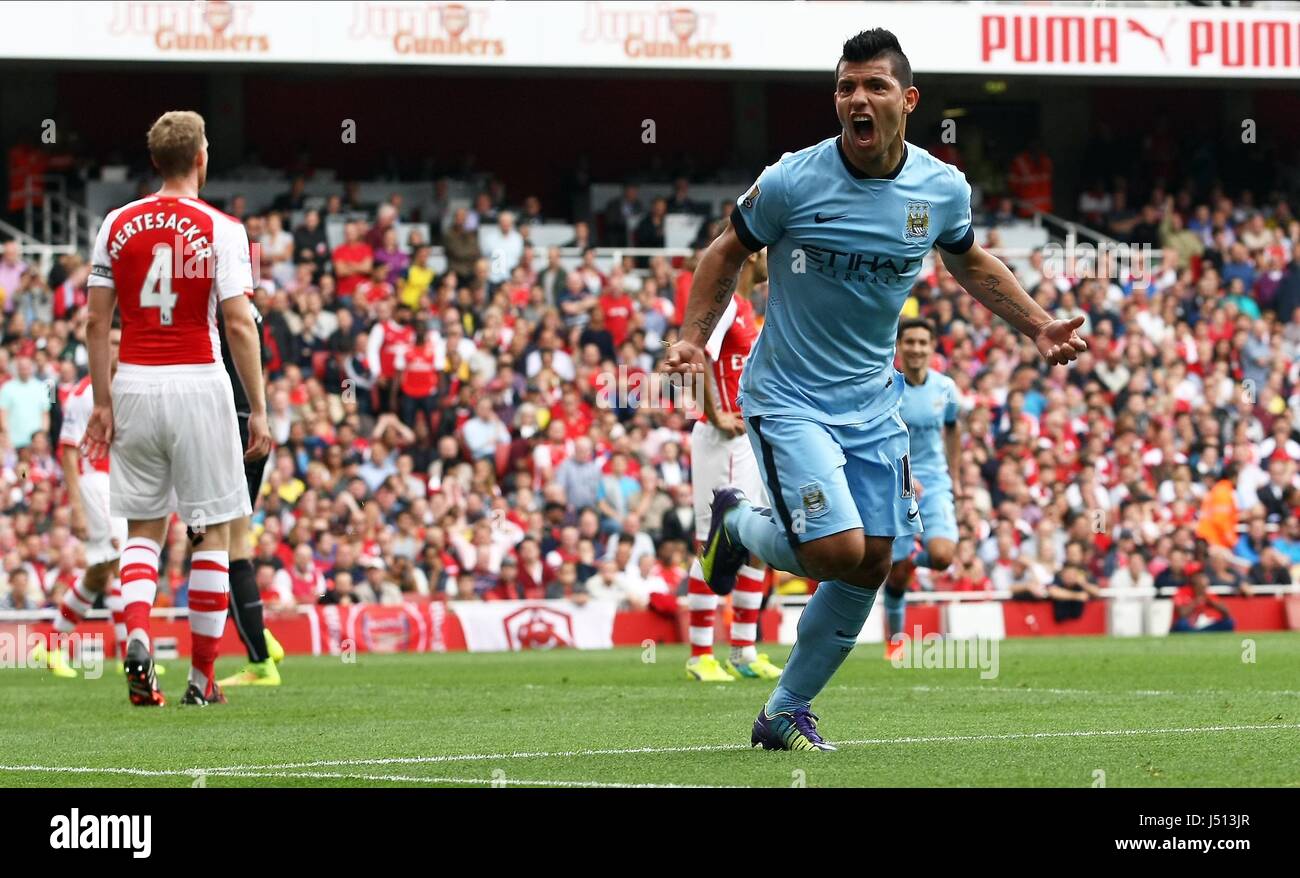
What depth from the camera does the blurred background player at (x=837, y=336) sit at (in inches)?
294

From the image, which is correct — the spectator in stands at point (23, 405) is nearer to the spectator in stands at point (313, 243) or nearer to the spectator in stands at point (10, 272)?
the spectator in stands at point (10, 272)

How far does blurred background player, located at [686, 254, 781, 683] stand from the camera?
13.0 meters

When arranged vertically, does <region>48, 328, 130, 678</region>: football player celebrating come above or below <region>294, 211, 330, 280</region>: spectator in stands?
below

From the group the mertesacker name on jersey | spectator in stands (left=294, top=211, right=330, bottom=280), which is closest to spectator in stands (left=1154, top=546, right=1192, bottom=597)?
spectator in stands (left=294, top=211, right=330, bottom=280)

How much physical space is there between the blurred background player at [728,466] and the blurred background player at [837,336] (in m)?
5.02

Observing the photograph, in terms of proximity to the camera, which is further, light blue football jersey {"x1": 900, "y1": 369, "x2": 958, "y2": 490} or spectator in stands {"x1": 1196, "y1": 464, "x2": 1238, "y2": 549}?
spectator in stands {"x1": 1196, "y1": 464, "x2": 1238, "y2": 549}

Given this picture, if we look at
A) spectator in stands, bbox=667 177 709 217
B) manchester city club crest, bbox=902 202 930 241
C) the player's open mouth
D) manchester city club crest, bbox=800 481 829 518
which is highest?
spectator in stands, bbox=667 177 709 217

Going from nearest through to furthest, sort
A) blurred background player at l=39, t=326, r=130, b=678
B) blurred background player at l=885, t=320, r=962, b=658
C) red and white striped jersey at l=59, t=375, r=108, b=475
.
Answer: blurred background player at l=39, t=326, r=130, b=678
red and white striped jersey at l=59, t=375, r=108, b=475
blurred background player at l=885, t=320, r=962, b=658

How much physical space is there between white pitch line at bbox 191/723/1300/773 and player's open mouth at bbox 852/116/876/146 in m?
2.18

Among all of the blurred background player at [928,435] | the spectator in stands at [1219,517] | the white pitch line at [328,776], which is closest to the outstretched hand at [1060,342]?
the white pitch line at [328,776]

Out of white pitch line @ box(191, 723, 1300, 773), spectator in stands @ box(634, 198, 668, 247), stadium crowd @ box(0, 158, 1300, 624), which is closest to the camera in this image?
white pitch line @ box(191, 723, 1300, 773)

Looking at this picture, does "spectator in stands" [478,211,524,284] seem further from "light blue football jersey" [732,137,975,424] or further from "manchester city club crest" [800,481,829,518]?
"manchester city club crest" [800,481,829,518]

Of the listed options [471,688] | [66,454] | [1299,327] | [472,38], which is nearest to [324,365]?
[472,38]
